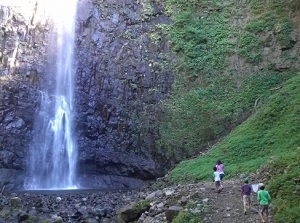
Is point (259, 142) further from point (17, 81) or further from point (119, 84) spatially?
point (17, 81)

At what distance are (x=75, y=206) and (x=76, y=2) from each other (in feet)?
66.7

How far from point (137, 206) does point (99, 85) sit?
53.3 feet

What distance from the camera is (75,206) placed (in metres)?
18.0

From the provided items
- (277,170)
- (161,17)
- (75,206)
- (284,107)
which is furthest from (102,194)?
(161,17)

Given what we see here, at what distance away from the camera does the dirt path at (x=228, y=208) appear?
10.3 metres

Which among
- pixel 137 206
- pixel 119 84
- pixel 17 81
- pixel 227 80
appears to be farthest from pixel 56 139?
pixel 137 206

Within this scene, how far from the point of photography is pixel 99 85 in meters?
29.2

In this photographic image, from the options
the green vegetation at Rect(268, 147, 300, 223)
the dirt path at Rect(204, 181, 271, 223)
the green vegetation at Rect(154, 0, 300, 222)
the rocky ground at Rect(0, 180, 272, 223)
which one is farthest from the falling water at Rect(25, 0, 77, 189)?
the green vegetation at Rect(268, 147, 300, 223)

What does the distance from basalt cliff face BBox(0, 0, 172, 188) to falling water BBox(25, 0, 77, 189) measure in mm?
502

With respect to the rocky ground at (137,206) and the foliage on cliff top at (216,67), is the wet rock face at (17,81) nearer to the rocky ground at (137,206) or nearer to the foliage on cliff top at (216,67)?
the rocky ground at (137,206)

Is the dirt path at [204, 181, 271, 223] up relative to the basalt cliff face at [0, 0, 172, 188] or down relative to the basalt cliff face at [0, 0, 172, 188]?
down

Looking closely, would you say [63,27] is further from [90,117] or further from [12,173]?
[12,173]

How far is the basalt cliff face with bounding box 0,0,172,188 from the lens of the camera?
2708 centimetres

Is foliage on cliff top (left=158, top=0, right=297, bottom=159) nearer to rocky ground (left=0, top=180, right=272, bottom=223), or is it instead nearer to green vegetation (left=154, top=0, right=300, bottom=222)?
green vegetation (left=154, top=0, right=300, bottom=222)
